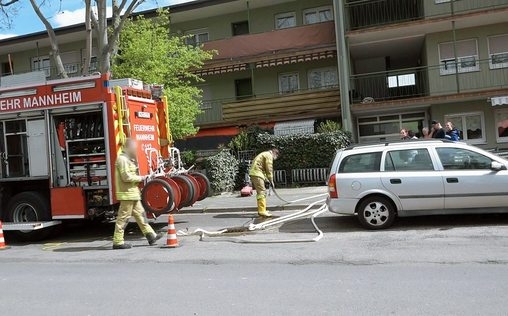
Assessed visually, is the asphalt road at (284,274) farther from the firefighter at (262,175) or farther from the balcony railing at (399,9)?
the balcony railing at (399,9)

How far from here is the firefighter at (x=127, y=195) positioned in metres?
8.84

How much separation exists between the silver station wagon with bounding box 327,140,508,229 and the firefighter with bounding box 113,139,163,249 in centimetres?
351

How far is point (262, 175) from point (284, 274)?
5173 millimetres

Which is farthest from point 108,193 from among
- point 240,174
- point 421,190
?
point 240,174

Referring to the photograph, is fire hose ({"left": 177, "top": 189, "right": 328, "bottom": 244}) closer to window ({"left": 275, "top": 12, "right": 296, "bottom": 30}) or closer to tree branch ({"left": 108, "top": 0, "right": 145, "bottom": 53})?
tree branch ({"left": 108, "top": 0, "right": 145, "bottom": 53})

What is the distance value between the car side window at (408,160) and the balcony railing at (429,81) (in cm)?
1252

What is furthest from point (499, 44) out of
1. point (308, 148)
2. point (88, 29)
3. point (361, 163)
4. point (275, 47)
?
point (88, 29)

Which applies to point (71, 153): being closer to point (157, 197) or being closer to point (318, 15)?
point (157, 197)

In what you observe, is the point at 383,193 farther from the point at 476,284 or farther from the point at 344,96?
the point at 344,96

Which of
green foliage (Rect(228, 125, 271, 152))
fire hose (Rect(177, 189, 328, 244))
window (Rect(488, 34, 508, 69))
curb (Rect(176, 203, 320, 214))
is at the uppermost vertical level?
window (Rect(488, 34, 508, 69))

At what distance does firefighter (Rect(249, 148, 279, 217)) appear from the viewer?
11398 millimetres

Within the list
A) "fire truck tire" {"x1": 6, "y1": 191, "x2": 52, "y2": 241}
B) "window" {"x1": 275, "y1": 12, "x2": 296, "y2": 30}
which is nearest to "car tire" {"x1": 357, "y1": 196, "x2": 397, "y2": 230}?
"fire truck tire" {"x1": 6, "y1": 191, "x2": 52, "y2": 241}

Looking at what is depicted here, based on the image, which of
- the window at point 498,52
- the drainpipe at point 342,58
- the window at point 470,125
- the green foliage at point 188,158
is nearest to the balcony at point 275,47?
the drainpipe at point 342,58

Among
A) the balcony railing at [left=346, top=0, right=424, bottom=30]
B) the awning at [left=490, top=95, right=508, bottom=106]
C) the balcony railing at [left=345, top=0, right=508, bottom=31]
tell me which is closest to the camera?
the awning at [left=490, top=95, right=508, bottom=106]
